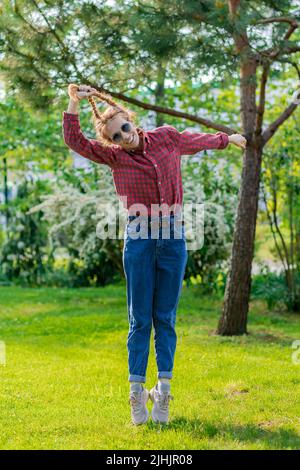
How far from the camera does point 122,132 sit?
330 centimetres

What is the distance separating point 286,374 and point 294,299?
2756 mm

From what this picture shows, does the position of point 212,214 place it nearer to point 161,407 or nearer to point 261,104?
point 261,104

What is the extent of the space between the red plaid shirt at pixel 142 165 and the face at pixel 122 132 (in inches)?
1.5

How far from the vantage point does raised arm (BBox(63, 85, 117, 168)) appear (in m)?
3.30

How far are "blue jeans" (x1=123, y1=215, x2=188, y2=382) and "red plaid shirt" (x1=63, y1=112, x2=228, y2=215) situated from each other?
88mm

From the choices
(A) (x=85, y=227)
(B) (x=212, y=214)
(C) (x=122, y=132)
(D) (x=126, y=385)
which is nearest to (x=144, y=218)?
(C) (x=122, y=132)

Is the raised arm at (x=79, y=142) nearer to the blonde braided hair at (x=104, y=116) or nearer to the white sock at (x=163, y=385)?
the blonde braided hair at (x=104, y=116)

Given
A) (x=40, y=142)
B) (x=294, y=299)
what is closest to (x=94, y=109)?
(x=294, y=299)

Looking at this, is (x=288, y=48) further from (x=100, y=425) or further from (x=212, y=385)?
(x=100, y=425)

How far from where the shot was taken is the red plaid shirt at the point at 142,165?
130 inches

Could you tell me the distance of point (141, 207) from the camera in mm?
3322
